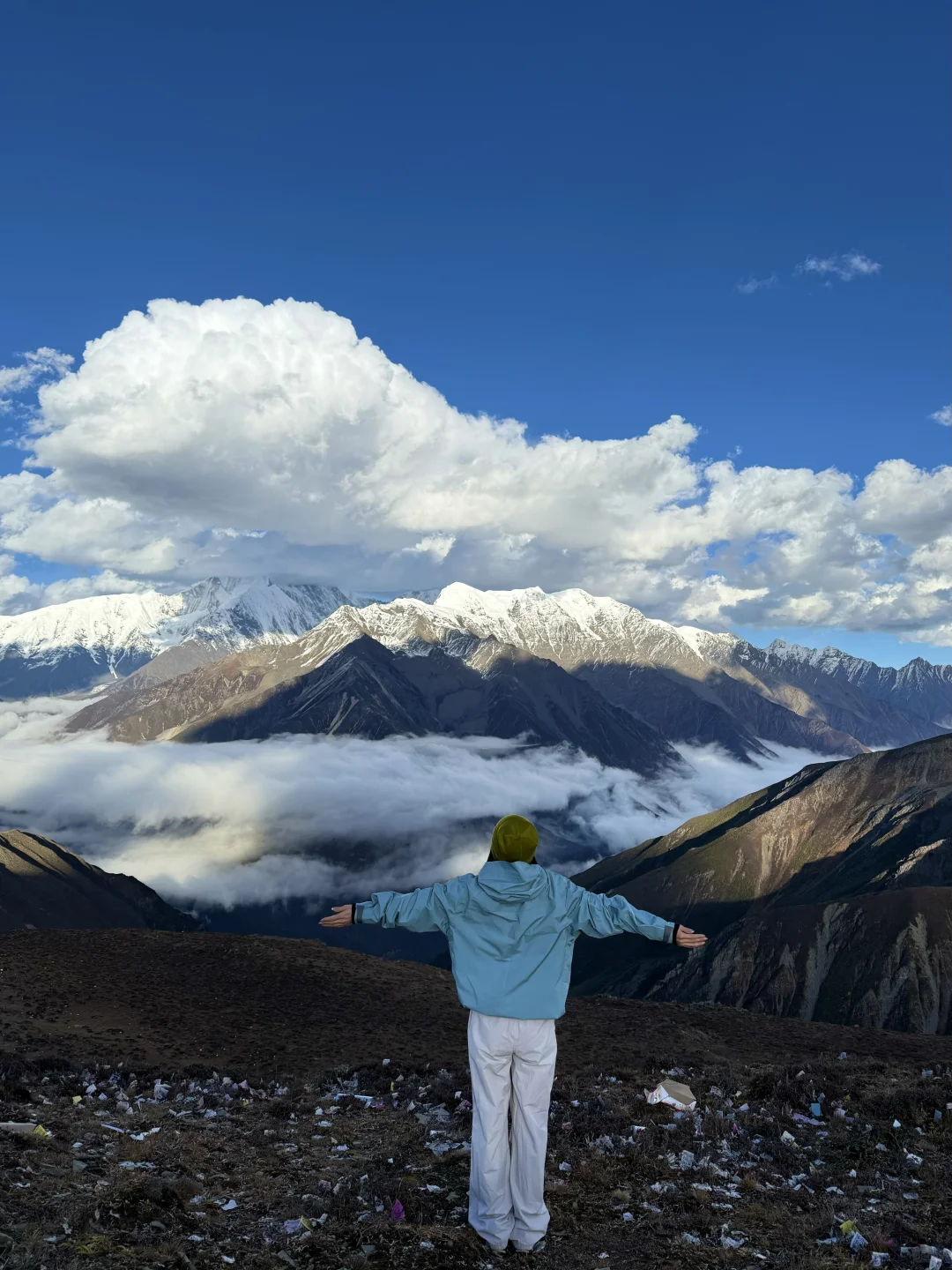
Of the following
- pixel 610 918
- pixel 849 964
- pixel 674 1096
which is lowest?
pixel 849 964

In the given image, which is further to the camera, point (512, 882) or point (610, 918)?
point (610, 918)

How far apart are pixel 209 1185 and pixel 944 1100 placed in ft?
39.0

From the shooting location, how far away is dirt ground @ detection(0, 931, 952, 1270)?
7852mm

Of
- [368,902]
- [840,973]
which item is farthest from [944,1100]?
[840,973]

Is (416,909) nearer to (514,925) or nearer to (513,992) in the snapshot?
(514,925)

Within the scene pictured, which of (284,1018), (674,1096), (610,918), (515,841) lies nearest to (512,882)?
(515,841)

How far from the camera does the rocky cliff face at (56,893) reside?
504 ft

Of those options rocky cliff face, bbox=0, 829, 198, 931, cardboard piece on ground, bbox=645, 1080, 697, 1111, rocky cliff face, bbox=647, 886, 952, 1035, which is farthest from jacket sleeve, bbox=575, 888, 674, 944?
rocky cliff face, bbox=0, 829, 198, 931

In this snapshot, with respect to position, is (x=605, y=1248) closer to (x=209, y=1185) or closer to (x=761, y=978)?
(x=209, y=1185)

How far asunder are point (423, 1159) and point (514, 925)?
203 inches

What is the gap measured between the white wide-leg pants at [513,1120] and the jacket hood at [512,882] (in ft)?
3.97

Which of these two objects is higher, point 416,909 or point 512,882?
point 512,882

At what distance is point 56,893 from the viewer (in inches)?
6560

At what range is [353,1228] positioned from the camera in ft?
27.0
